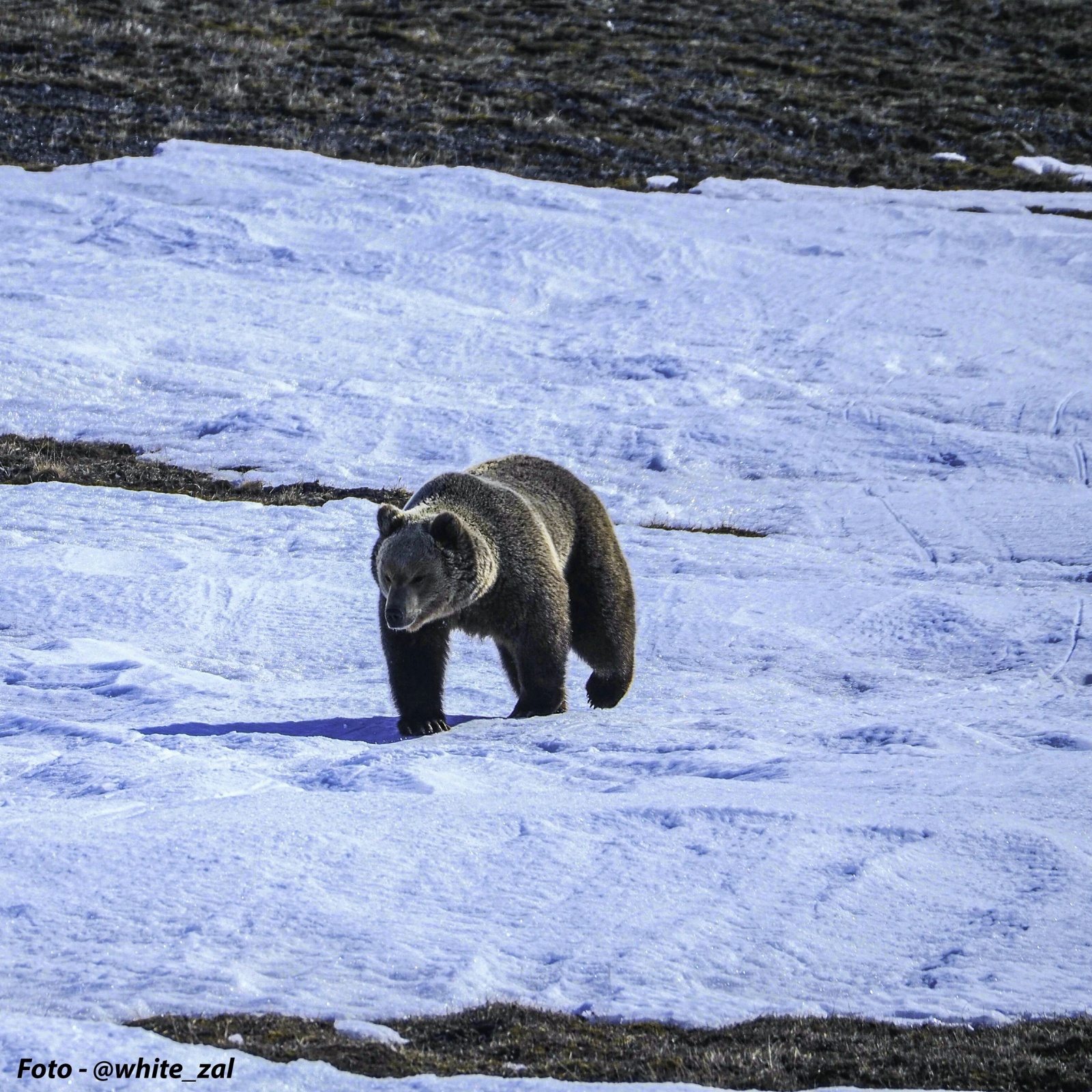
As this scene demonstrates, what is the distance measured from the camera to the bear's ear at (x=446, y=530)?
265 inches

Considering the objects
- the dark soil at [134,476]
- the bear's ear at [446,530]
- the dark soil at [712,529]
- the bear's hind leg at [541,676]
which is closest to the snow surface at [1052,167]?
the dark soil at [712,529]

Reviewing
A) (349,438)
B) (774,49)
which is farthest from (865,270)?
(774,49)

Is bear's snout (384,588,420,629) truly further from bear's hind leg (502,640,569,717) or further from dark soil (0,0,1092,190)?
dark soil (0,0,1092,190)

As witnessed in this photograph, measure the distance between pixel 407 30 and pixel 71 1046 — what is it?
97.3ft

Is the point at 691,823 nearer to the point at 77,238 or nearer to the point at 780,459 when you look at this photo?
the point at 780,459

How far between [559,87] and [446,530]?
22953mm

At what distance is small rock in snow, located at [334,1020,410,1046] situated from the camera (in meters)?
4.06

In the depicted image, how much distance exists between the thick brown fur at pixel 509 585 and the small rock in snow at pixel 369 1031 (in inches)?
103

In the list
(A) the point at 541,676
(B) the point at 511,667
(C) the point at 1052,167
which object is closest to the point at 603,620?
(B) the point at 511,667

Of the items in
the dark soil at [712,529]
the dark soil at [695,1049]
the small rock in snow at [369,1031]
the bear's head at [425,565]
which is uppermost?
the bear's head at [425,565]

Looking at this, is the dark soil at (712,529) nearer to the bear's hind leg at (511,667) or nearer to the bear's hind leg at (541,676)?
the bear's hind leg at (511,667)

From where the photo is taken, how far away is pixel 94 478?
44.3 feet

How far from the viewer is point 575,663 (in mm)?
9789

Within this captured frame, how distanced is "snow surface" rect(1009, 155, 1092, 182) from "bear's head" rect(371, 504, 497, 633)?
22.3m
